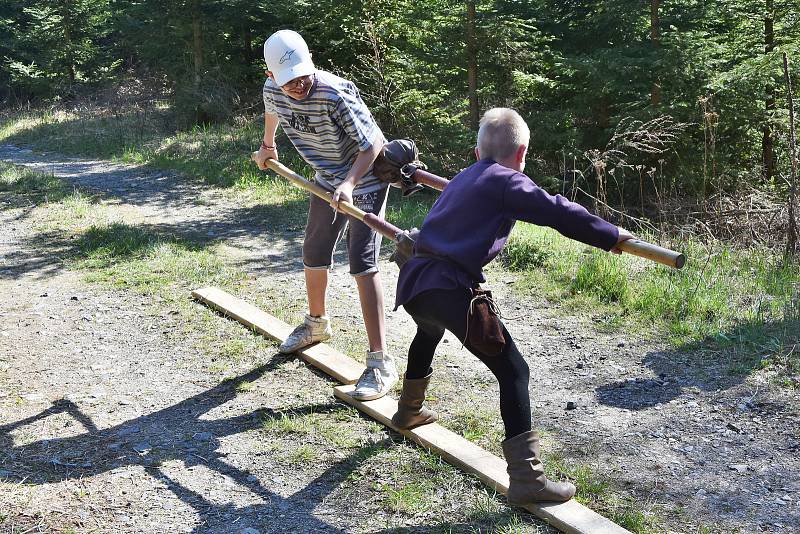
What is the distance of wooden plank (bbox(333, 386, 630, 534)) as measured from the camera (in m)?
3.47

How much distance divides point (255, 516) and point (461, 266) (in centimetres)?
149

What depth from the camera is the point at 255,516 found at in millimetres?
3732

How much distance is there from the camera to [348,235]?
4.95 metres

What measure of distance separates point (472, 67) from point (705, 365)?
7.87 m

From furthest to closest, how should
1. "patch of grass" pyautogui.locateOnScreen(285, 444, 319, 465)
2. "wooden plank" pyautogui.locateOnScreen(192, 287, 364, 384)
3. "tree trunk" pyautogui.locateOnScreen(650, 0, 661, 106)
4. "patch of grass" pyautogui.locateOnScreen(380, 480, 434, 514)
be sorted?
"tree trunk" pyautogui.locateOnScreen(650, 0, 661, 106) < "wooden plank" pyautogui.locateOnScreen(192, 287, 364, 384) < "patch of grass" pyautogui.locateOnScreen(285, 444, 319, 465) < "patch of grass" pyautogui.locateOnScreen(380, 480, 434, 514)

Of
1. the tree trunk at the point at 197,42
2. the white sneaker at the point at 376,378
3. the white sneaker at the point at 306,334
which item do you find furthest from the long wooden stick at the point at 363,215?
the tree trunk at the point at 197,42

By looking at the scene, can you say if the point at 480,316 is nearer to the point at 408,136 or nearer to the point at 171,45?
the point at 408,136

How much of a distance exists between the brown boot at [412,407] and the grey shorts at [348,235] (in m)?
0.85

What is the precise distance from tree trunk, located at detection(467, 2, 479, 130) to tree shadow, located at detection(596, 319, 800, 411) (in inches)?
290

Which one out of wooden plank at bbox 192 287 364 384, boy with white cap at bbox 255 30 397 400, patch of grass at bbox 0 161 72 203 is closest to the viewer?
boy with white cap at bbox 255 30 397 400

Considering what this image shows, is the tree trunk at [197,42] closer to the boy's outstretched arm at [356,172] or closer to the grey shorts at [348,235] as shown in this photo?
the grey shorts at [348,235]

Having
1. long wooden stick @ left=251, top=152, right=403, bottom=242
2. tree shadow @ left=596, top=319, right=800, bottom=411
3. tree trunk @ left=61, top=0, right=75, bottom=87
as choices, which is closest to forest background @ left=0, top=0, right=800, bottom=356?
tree shadow @ left=596, top=319, right=800, bottom=411

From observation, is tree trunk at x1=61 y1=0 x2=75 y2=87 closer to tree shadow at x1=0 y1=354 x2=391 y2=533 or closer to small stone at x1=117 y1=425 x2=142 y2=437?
tree shadow at x1=0 y1=354 x2=391 y2=533

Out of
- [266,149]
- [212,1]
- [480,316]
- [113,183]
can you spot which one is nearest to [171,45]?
[212,1]
